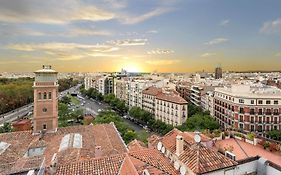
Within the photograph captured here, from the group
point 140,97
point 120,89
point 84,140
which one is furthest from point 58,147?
point 120,89

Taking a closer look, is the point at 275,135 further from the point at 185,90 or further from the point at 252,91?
the point at 185,90

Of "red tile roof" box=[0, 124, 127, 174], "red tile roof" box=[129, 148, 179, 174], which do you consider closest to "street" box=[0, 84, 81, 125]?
"red tile roof" box=[0, 124, 127, 174]

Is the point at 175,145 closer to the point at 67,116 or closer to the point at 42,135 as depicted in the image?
the point at 42,135

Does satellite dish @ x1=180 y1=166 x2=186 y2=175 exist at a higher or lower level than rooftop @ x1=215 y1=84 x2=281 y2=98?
lower

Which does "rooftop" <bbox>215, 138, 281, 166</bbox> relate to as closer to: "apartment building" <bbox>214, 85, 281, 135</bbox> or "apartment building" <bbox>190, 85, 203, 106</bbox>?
Answer: "apartment building" <bbox>214, 85, 281, 135</bbox>

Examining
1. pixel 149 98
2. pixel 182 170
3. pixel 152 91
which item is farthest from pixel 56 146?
pixel 152 91

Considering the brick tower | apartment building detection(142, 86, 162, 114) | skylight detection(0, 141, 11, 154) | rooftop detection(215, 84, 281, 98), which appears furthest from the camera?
apartment building detection(142, 86, 162, 114)

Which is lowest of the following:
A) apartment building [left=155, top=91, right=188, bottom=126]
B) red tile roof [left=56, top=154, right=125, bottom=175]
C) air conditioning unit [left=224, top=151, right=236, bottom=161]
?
Answer: apartment building [left=155, top=91, right=188, bottom=126]
